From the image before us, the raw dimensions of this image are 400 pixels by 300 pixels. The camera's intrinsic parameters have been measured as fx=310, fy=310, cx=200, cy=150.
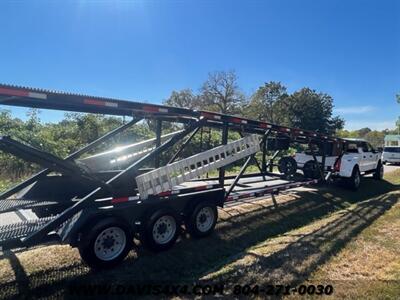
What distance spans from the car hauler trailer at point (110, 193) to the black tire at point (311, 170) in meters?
5.15

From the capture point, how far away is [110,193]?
5.07 meters

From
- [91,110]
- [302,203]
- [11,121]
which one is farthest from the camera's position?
[11,121]

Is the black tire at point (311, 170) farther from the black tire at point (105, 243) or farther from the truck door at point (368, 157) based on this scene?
the black tire at point (105, 243)

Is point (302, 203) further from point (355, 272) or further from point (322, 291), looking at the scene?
point (322, 291)

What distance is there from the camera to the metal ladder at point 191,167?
5262 millimetres

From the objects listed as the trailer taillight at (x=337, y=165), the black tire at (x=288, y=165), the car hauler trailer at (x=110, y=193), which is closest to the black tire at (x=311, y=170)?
the black tire at (x=288, y=165)

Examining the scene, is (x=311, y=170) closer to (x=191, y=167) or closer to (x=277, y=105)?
(x=191, y=167)

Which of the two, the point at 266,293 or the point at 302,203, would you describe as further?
the point at 302,203

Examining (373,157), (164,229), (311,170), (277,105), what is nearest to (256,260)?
(164,229)

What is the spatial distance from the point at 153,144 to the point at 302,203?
5153 mm

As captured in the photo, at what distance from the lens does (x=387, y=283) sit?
423cm

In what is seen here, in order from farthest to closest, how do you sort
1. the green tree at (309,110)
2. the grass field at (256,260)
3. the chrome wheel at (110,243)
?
the green tree at (309,110) < the chrome wheel at (110,243) < the grass field at (256,260)

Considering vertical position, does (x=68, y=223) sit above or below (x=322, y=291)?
above

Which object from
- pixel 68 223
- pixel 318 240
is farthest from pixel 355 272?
pixel 68 223
